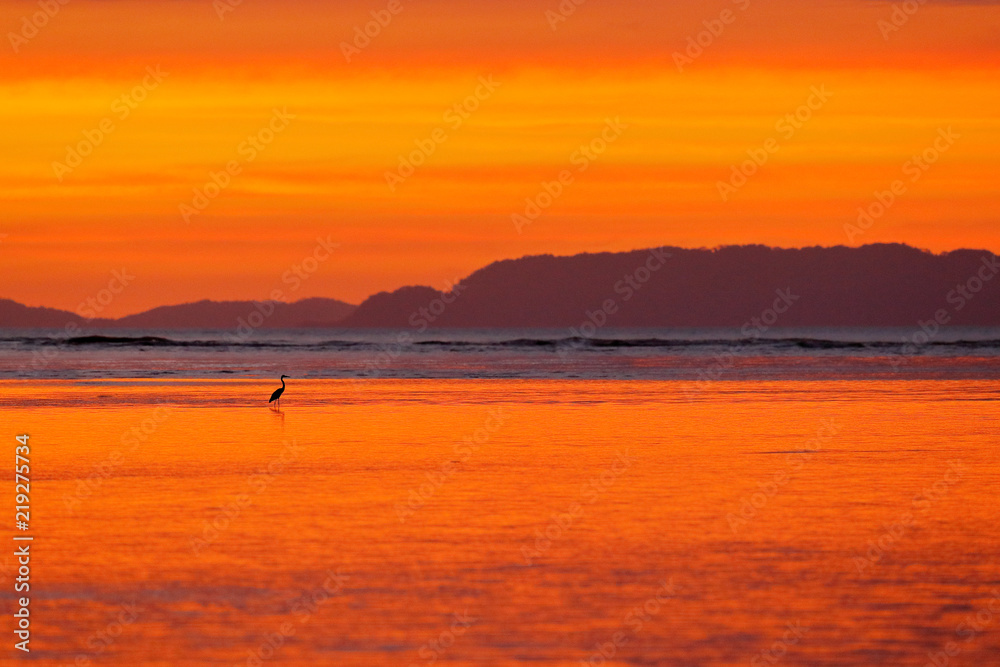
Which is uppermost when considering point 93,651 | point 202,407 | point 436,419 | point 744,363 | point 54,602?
point 744,363

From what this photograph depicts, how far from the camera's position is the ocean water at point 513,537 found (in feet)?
26.5

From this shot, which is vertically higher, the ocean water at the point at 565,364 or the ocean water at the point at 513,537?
the ocean water at the point at 565,364

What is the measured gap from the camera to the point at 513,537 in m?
11.1

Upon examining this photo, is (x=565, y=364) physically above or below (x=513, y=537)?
above

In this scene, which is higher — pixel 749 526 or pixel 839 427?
pixel 839 427

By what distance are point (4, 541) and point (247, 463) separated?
219 inches

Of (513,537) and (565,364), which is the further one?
(565,364)

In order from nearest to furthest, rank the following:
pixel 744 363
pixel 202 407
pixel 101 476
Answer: pixel 101 476 < pixel 202 407 < pixel 744 363

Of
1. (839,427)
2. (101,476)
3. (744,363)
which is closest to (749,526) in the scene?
(101,476)

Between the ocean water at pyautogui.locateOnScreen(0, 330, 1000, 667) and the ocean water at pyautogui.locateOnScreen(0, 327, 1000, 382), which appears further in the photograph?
the ocean water at pyautogui.locateOnScreen(0, 327, 1000, 382)

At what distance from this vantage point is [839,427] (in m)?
21.0

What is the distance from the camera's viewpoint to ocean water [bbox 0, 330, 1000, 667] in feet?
26.5

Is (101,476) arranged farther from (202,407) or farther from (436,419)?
(202,407)

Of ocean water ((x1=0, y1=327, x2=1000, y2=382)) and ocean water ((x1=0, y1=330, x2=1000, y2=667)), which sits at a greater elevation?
ocean water ((x1=0, y1=327, x2=1000, y2=382))
